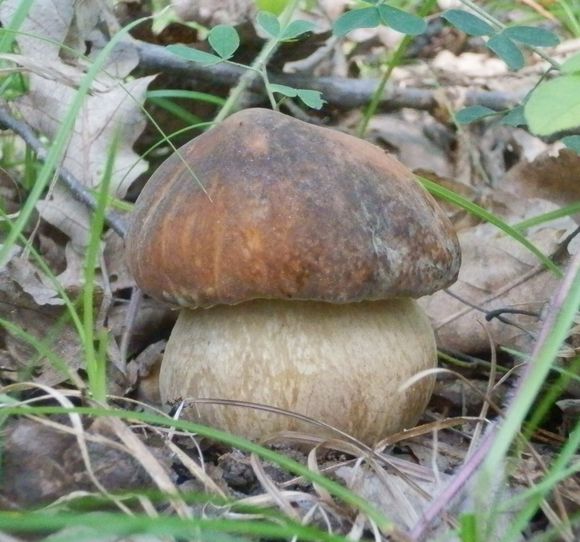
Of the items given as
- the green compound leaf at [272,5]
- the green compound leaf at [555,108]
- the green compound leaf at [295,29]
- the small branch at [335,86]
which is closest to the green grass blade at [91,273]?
the green compound leaf at [555,108]

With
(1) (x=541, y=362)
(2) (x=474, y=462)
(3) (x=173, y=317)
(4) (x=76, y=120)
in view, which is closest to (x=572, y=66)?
(1) (x=541, y=362)

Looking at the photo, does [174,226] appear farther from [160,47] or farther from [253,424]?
[160,47]

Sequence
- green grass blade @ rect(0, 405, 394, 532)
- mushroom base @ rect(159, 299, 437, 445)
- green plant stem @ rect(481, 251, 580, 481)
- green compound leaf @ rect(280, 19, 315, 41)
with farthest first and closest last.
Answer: green compound leaf @ rect(280, 19, 315, 41)
mushroom base @ rect(159, 299, 437, 445)
green grass blade @ rect(0, 405, 394, 532)
green plant stem @ rect(481, 251, 580, 481)

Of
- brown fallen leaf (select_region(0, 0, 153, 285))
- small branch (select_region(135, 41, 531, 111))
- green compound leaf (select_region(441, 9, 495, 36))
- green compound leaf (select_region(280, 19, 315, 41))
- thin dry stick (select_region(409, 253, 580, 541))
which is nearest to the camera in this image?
thin dry stick (select_region(409, 253, 580, 541))

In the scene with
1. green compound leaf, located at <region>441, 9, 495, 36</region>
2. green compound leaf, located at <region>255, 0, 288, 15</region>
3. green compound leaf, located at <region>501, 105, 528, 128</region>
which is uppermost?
green compound leaf, located at <region>441, 9, 495, 36</region>

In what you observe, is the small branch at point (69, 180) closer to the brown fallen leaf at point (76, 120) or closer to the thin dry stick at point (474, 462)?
the brown fallen leaf at point (76, 120)

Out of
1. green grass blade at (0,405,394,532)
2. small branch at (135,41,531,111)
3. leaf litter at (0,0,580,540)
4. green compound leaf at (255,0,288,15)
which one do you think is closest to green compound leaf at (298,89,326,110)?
leaf litter at (0,0,580,540)

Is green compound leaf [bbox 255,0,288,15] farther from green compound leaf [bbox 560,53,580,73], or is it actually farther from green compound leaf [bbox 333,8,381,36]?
green compound leaf [bbox 560,53,580,73]
